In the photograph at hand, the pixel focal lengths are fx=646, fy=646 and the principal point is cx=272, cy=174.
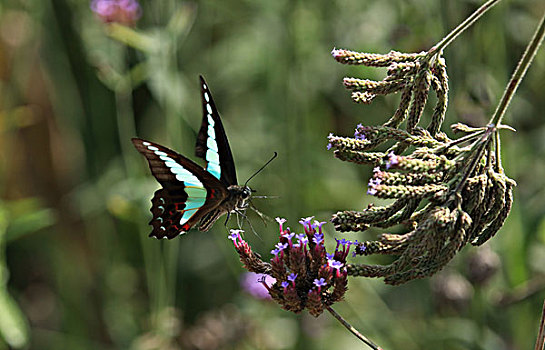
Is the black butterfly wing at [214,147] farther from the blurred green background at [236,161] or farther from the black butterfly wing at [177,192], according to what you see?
the blurred green background at [236,161]

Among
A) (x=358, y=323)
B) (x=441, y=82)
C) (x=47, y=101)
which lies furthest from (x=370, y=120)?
(x=47, y=101)

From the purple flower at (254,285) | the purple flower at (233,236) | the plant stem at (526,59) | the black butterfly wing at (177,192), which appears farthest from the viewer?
the purple flower at (254,285)

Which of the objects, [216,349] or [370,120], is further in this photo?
[370,120]

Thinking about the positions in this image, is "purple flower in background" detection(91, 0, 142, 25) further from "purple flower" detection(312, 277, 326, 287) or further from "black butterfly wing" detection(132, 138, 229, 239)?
"purple flower" detection(312, 277, 326, 287)

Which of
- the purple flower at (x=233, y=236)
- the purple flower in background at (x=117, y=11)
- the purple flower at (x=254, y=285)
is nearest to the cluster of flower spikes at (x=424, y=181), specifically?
the purple flower at (x=233, y=236)

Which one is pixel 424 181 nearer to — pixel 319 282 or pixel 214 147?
pixel 319 282

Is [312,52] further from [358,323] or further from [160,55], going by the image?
[358,323]

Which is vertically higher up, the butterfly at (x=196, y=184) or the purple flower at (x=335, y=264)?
the purple flower at (x=335, y=264)

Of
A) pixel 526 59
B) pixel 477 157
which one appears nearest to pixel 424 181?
pixel 477 157
